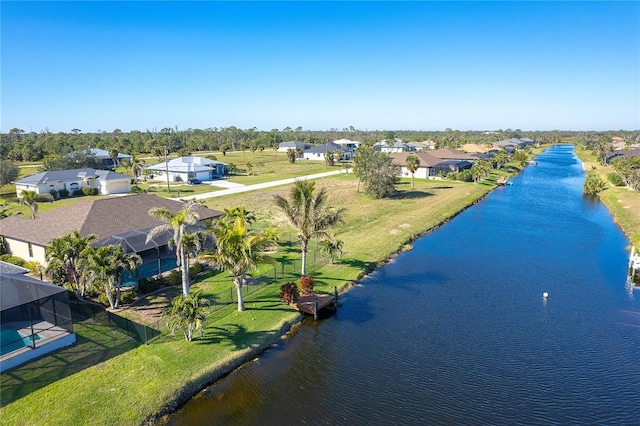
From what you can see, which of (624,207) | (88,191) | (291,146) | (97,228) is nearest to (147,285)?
(97,228)

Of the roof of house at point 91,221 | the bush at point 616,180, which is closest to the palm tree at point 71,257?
the roof of house at point 91,221

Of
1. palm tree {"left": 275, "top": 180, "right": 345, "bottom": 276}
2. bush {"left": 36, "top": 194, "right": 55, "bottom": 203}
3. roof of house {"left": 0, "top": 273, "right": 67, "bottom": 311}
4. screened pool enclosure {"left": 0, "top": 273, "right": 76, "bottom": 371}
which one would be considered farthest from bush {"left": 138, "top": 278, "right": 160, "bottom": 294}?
bush {"left": 36, "top": 194, "right": 55, "bottom": 203}

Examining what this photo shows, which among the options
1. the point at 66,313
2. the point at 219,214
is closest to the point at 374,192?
the point at 219,214

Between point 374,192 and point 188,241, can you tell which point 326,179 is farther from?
point 188,241

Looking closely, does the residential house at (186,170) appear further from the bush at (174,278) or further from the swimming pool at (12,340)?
the swimming pool at (12,340)

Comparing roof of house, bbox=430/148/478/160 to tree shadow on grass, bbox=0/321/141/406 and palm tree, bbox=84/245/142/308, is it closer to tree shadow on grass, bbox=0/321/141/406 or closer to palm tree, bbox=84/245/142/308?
palm tree, bbox=84/245/142/308
